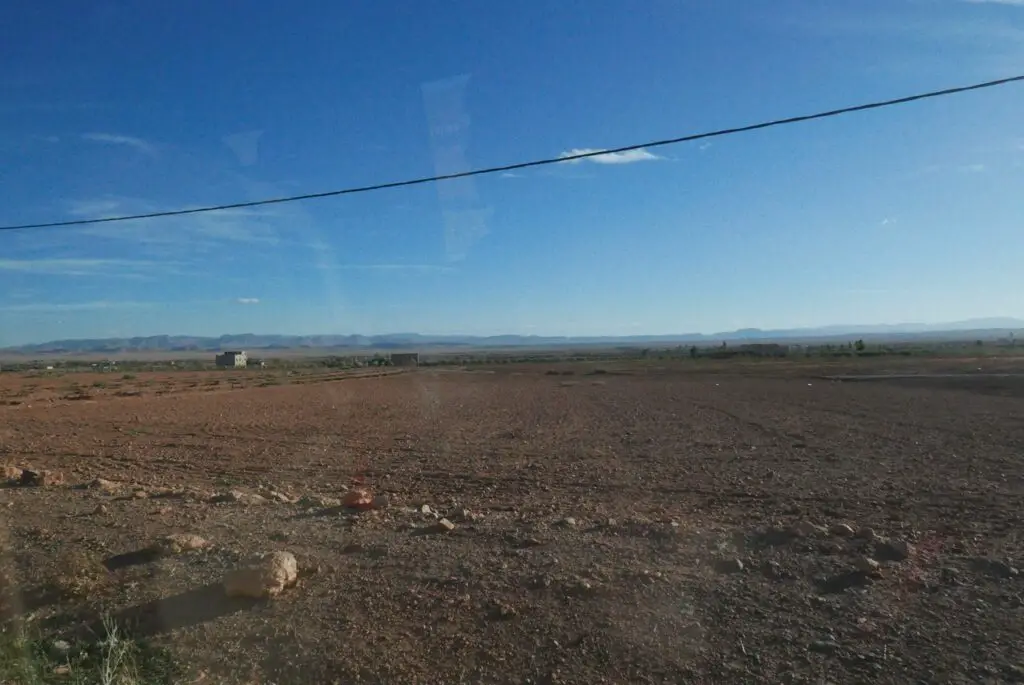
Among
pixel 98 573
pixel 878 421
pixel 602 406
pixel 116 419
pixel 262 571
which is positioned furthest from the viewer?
pixel 602 406

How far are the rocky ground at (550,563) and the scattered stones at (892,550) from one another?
0.06ft

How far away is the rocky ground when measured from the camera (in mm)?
6602

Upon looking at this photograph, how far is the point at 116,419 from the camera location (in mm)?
34219

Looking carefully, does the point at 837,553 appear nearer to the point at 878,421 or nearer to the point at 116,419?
the point at 878,421

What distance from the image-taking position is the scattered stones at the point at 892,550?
8734 mm

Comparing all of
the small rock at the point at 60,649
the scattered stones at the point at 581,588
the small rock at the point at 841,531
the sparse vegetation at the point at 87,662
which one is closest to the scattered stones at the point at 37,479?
the sparse vegetation at the point at 87,662

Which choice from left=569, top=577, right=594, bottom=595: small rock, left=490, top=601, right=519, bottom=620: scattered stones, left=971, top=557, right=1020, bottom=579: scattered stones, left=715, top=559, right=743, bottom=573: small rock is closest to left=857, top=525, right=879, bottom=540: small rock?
left=971, top=557, right=1020, bottom=579: scattered stones

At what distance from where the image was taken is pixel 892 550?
8883mm

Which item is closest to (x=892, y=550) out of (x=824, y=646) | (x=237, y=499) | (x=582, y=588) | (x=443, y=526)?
(x=824, y=646)

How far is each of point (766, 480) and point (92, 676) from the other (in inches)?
476

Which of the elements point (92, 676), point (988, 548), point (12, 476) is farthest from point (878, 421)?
point (92, 676)

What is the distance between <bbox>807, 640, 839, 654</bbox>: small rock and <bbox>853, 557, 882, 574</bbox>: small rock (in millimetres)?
1719

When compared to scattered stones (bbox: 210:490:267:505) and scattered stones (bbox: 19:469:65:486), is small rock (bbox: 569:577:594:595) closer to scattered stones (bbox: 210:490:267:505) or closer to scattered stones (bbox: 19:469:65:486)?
scattered stones (bbox: 210:490:267:505)

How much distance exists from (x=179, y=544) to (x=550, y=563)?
13.2 ft
